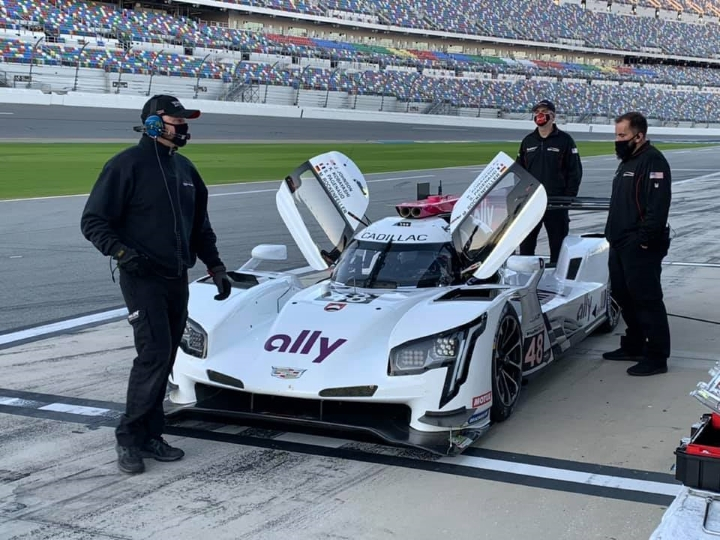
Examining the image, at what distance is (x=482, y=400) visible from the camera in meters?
5.11

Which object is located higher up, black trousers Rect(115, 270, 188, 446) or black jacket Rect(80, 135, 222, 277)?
black jacket Rect(80, 135, 222, 277)

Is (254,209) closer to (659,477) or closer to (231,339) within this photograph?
(231,339)

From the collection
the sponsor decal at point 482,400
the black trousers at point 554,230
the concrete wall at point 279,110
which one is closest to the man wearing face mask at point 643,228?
the sponsor decal at point 482,400

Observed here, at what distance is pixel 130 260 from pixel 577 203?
487 cm

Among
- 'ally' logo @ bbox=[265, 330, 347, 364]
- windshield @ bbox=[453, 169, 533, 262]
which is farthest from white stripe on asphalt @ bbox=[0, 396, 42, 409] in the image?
windshield @ bbox=[453, 169, 533, 262]

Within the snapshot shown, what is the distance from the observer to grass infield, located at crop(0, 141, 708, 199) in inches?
773

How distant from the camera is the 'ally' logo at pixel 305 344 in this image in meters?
5.18

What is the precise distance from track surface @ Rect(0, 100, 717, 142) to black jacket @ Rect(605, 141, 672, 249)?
26.8 metres

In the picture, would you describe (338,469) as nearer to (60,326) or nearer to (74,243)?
(60,326)

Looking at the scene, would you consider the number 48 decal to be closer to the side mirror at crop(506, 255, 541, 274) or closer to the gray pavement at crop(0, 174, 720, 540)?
the gray pavement at crop(0, 174, 720, 540)

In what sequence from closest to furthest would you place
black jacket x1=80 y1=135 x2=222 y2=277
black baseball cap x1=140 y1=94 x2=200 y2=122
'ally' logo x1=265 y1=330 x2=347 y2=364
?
1. black jacket x1=80 y1=135 x2=222 y2=277
2. black baseball cap x1=140 y1=94 x2=200 y2=122
3. 'ally' logo x1=265 y1=330 x2=347 y2=364

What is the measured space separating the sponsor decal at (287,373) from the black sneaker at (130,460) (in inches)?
33.4

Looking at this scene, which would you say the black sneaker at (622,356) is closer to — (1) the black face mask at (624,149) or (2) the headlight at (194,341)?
(1) the black face mask at (624,149)

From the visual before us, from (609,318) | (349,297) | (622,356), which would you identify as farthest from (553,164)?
(349,297)
